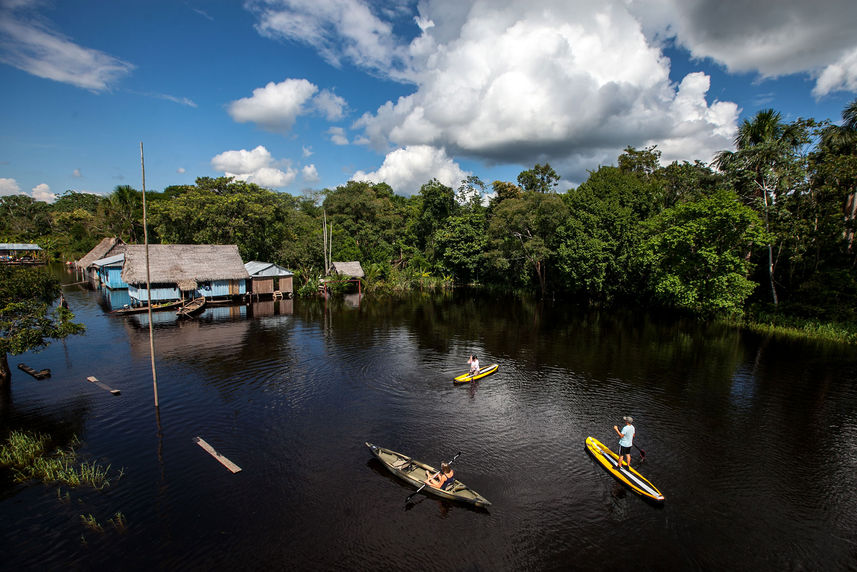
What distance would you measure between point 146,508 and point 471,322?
28.4 metres

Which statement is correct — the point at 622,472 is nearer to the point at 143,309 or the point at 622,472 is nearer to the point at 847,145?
the point at 847,145

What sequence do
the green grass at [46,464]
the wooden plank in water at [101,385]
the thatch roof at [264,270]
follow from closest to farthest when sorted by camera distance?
the green grass at [46,464] → the wooden plank in water at [101,385] → the thatch roof at [264,270]

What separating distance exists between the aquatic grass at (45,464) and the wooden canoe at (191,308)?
73.1ft

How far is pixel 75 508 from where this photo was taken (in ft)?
39.1

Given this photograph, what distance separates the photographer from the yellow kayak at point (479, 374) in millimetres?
21891

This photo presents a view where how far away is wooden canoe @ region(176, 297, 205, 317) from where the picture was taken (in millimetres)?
36125

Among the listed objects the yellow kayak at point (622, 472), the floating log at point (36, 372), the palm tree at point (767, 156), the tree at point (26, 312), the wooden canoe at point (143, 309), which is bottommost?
the yellow kayak at point (622, 472)

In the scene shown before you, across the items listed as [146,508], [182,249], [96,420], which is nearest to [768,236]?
[146,508]

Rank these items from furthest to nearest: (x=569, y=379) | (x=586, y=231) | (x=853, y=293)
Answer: (x=586, y=231)
(x=853, y=293)
(x=569, y=379)

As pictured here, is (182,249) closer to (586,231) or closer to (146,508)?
(146,508)

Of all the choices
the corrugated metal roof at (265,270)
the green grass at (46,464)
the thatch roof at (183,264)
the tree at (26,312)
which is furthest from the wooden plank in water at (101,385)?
the corrugated metal roof at (265,270)

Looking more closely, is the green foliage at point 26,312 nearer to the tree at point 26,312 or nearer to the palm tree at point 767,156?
the tree at point 26,312

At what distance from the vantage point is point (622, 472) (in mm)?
13633

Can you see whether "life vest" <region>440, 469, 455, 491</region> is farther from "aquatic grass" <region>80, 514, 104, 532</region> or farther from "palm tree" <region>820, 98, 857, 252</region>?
"palm tree" <region>820, 98, 857, 252</region>
